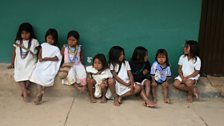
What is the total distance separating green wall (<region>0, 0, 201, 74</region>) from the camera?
4742mm

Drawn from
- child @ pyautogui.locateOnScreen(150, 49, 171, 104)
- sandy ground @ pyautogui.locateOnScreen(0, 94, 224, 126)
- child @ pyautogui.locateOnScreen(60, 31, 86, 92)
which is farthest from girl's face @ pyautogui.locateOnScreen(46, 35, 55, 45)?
child @ pyautogui.locateOnScreen(150, 49, 171, 104)

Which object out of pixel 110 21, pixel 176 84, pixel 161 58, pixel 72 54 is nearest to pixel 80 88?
pixel 72 54

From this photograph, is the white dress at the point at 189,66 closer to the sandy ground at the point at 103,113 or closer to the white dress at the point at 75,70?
the sandy ground at the point at 103,113

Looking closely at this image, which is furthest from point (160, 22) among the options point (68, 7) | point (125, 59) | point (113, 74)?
point (68, 7)

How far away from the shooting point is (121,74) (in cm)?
448

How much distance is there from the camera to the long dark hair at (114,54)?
4.43 metres

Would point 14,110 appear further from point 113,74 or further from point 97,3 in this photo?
point 97,3

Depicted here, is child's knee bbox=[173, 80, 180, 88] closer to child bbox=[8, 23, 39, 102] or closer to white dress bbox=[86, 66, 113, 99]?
white dress bbox=[86, 66, 113, 99]

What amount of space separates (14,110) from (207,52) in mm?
3091

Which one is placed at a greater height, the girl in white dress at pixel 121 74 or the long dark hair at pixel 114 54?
the long dark hair at pixel 114 54

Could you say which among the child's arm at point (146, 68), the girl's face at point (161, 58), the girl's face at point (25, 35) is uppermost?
the girl's face at point (25, 35)

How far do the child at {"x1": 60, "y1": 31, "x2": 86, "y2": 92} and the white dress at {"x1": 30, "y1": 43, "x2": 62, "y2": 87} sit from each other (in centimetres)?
10

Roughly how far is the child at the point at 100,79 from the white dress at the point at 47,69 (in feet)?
1.67

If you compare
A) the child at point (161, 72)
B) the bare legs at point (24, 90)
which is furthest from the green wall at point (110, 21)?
the bare legs at point (24, 90)
